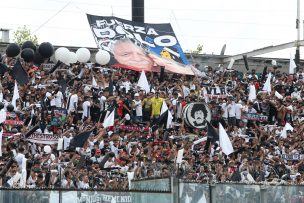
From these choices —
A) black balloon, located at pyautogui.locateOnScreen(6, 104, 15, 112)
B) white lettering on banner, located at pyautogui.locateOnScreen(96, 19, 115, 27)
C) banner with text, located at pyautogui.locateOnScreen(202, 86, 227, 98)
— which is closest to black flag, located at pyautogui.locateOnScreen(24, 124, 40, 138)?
black balloon, located at pyautogui.locateOnScreen(6, 104, 15, 112)

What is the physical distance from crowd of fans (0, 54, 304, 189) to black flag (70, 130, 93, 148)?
157 mm

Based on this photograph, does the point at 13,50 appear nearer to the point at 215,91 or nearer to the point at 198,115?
the point at 198,115

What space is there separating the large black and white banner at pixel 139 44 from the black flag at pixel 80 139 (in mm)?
7965

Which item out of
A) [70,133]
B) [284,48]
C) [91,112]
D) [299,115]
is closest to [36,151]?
[70,133]

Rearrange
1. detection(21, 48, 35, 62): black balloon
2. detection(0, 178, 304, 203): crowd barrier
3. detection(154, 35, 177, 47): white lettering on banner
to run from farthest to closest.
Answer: detection(154, 35, 177, 47): white lettering on banner → detection(21, 48, 35, 62): black balloon → detection(0, 178, 304, 203): crowd barrier

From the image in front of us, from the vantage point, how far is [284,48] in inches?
1927

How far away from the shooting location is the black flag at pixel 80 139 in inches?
1154

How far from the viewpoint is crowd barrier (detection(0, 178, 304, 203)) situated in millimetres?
18953

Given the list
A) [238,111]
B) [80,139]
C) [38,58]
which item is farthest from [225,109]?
[80,139]

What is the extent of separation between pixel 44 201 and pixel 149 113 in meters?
15.1

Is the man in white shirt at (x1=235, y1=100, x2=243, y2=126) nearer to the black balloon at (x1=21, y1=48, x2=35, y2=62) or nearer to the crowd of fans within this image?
the crowd of fans

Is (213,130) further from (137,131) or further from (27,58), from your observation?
(27,58)

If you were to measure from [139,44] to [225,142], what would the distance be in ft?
28.1

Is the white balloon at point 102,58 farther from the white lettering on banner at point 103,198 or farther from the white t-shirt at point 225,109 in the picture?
the white lettering on banner at point 103,198
